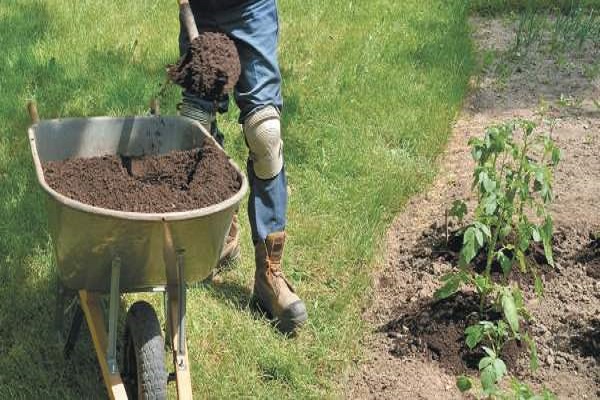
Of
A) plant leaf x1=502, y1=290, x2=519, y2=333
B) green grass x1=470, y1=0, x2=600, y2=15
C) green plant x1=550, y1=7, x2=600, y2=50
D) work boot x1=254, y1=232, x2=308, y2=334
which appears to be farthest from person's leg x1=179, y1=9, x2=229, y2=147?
green grass x1=470, y1=0, x2=600, y2=15

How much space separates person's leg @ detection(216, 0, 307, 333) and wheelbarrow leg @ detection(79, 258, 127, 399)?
2.56 ft

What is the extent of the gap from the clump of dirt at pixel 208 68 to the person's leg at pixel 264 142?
50cm

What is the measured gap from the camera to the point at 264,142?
3.10m

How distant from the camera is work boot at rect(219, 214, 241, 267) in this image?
359 cm

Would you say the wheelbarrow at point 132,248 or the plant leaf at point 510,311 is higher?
the wheelbarrow at point 132,248

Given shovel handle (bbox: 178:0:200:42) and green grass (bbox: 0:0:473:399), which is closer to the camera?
shovel handle (bbox: 178:0:200:42)

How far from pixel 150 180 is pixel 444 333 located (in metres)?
1.34

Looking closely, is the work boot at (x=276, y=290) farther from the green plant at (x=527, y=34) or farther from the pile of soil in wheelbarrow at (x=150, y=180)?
the green plant at (x=527, y=34)

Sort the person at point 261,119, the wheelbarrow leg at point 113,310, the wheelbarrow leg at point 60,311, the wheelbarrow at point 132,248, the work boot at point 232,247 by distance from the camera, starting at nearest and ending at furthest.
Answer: the wheelbarrow at point 132,248 → the wheelbarrow leg at point 113,310 → the wheelbarrow leg at point 60,311 → the person at point 261,119 → the work boot at point 232,247

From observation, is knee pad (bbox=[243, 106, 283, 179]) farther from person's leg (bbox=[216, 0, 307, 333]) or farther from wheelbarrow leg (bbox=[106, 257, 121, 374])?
wheelbarrow leg (bbox=[106, 257, 121, 374])

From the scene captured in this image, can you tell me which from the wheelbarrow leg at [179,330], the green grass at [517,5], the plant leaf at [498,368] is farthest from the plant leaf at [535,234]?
the green grass at [517,5]

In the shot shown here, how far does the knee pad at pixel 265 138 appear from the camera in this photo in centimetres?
309

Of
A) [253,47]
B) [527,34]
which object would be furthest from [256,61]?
[527,34]

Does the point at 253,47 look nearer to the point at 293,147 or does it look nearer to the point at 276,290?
the point at 276,290
